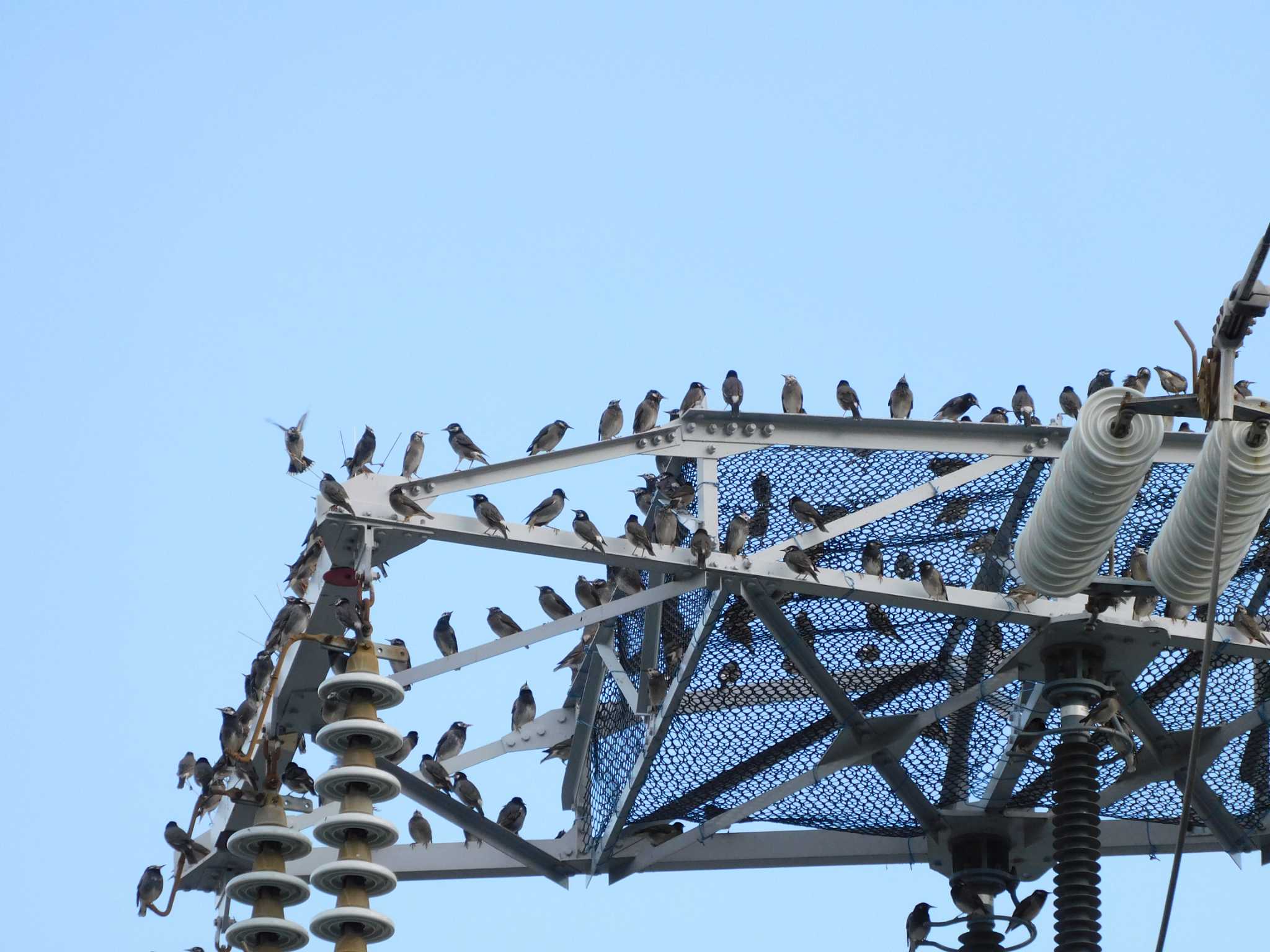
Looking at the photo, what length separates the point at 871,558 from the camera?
17.6m

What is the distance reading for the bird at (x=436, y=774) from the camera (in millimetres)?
18672

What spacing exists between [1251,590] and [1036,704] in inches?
77.7

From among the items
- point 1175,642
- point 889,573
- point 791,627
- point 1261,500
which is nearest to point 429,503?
point 791,627

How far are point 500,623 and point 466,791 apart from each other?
5.27 m

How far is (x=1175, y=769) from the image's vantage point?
60.2ft

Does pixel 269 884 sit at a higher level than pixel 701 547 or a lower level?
lower

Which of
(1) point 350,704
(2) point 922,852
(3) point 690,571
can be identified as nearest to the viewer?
(1) point 350,704

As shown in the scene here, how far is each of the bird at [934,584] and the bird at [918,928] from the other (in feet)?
13.8

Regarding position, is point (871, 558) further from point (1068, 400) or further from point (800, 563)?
point (1068, 400)

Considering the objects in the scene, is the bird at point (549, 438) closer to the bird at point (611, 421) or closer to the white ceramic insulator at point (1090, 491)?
the bird at point (611, 421)

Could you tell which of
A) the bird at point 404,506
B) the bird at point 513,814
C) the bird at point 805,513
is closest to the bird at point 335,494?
the bird at point 404,506

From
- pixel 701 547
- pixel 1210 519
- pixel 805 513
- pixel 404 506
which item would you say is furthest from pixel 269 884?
pixel 1210 519

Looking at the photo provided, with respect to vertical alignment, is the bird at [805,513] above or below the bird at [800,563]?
above

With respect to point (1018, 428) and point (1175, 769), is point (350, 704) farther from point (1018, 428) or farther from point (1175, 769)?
point (1175, 769)
